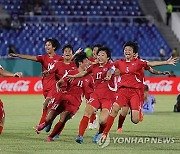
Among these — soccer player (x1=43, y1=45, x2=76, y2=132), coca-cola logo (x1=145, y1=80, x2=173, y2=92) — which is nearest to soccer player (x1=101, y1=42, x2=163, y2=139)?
soccer player (x1=43, y1=45, x2=76, y2=132)

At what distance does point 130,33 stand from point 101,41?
1.75 m

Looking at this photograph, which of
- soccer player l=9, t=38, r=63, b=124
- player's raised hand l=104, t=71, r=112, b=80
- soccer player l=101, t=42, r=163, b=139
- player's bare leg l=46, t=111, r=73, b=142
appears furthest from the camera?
soccer player l=9, t=38, r=63, b=124

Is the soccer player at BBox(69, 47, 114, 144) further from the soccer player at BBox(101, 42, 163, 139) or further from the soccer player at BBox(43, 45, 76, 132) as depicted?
the soccer player at BBox(43, 45, 76, 132)

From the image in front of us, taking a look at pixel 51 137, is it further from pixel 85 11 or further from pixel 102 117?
pixel 85 11

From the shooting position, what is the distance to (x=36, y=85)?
32.3 meters

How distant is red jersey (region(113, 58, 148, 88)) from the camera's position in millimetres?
14359

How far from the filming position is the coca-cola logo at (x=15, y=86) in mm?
31642

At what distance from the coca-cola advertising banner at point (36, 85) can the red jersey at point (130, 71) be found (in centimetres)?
1764

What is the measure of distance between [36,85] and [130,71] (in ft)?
59.8

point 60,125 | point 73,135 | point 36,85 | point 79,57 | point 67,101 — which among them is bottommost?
point 36,85

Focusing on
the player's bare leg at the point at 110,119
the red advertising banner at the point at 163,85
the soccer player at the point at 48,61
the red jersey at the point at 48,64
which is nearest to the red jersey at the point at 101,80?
the player's bare leg at the point at 110,119

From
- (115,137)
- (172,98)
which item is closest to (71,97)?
(115,137)
